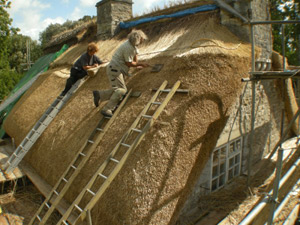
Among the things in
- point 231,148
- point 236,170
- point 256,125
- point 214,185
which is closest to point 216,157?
point 214,185

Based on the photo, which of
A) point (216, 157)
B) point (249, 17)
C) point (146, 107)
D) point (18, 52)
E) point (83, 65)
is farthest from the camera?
point (18, 52)

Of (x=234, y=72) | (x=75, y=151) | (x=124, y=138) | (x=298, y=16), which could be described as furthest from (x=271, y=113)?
(x=298, y=16)

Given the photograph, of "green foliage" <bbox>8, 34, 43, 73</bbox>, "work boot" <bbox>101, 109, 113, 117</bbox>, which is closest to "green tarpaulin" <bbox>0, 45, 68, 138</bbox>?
"work boot" <bbox>101, 109, 113, 117</bbox>

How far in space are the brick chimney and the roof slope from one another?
2.97m

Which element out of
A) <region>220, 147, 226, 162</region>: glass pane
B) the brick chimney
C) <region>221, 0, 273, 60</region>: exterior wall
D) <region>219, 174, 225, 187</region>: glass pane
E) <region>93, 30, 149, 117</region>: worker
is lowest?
<region>219, 174, 225, 187</region>: glass pane

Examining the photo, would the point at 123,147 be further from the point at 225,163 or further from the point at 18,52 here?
the point at 18,52

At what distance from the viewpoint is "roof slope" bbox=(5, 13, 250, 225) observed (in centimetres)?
324

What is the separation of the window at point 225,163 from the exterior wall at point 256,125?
0.64 feet

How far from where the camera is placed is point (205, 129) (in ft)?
12.6

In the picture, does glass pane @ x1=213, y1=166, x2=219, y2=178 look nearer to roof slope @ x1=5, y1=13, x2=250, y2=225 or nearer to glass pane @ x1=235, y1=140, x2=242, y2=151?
glass pane @ x1=235, y1=140, x2=242, y2=151

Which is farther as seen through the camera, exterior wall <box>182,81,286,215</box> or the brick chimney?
the brick chimney

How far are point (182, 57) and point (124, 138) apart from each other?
6.26 feet

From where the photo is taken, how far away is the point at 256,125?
6180 millimetres

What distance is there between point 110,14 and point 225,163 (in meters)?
6.62
